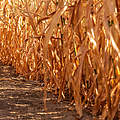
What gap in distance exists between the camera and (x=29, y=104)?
159 centimetres

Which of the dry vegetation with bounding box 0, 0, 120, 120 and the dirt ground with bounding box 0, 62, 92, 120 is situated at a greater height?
the dry vegetation with bounding box 0, 0, 120, 120

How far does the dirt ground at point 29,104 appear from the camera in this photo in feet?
4.58

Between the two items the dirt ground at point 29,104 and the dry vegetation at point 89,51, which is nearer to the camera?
the dry vegetation at point 89,51

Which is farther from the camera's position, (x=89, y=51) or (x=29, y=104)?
(x=29, y=104)

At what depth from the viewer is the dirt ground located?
139 centimetres

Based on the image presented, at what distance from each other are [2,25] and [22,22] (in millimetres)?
529

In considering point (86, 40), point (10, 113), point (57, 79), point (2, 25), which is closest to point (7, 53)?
Result: point (2, 25)

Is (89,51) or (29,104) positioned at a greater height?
(89,51)

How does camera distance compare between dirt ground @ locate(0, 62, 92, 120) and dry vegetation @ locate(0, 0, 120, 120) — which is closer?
dry vegetation @ locate(0, 0, 120, 120)

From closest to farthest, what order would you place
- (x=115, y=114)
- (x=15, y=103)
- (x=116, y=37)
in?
(x=116, y=37)
(x=115, y=114)
(x=15, y=103)

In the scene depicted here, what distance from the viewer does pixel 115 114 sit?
1.27 metres

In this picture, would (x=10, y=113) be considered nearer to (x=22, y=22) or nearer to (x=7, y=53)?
(x=22, y=22)

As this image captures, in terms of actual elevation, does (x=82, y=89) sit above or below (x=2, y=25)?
below

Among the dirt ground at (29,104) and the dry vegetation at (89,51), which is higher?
the dry vegetation at (89,51)
